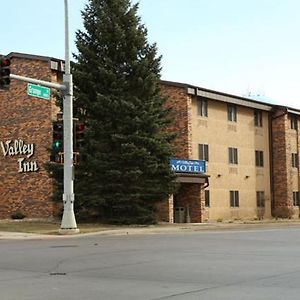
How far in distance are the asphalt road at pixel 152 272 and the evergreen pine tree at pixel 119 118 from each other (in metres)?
13.3

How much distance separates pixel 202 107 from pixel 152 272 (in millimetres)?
31860

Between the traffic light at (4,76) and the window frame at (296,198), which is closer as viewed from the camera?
the traffic light at (4,76)

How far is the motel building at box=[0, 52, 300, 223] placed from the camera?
40188mm

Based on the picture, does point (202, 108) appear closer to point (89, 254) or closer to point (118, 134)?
point (118, 134)

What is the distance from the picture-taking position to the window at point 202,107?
4331 cm

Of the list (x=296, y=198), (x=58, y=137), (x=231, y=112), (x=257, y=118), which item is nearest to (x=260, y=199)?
(x=296, y=198)

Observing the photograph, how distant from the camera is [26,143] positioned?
41281 mm

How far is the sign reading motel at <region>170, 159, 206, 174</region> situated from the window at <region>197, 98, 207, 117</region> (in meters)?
4.20

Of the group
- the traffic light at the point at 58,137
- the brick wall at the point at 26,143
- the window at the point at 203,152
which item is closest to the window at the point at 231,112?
the window at the point at 203,152

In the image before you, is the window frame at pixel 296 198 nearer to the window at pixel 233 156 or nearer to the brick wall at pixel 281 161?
the brick wall at pixel 281 161

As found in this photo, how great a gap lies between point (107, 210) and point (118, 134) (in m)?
4.37

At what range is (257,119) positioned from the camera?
49719mm

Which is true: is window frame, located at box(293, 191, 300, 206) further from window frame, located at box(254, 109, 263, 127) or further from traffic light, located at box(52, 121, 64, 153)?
traffic light, located at box(52, 121, 64, 153)

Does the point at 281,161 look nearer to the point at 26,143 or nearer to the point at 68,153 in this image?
the point at 26,143
